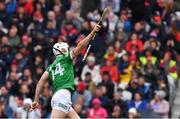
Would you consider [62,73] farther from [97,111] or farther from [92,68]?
[92,68]

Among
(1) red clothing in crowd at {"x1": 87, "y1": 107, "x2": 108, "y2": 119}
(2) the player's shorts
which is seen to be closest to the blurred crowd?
(1) red clothing in crowd at {"x1": 87, "y1": 107, "x2": 108, "y2": 119}

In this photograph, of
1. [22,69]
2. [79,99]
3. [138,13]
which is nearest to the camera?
[79,99]

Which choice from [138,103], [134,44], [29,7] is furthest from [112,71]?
[29,7]

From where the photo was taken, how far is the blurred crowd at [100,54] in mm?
25906

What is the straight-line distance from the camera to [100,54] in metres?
28.1

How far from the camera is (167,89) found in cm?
2641

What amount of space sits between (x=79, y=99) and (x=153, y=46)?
129 inches

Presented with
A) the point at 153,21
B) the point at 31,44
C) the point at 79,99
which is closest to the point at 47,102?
the point at 79,99

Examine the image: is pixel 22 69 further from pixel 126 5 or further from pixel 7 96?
pixel 126 5

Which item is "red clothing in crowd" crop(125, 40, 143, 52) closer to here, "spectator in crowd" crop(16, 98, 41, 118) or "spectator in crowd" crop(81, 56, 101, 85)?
"spectator in crowd" crop(81, 56, 101, 85)

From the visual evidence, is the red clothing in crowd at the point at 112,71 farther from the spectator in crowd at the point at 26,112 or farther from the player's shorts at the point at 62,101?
the player's shorts at the point at 62,101

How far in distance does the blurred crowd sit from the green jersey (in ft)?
14.2

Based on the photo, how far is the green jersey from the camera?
19.4 m

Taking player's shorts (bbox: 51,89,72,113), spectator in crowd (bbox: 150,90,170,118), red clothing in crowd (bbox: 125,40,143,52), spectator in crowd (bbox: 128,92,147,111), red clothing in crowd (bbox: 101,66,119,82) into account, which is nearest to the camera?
player's shorts (bbox: 51,89,72,113)
